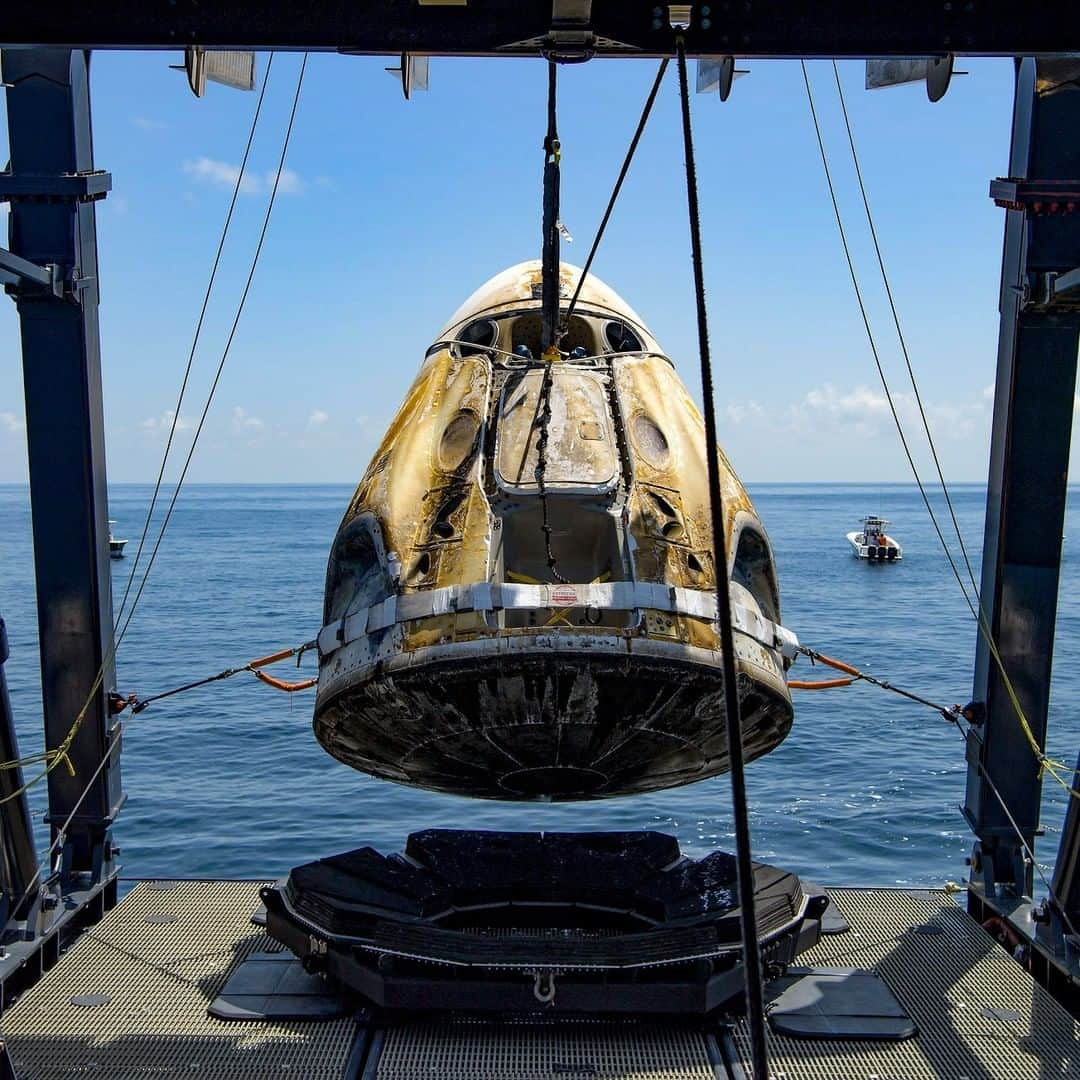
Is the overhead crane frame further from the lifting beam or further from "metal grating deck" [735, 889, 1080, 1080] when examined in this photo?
"metal grating deck" [735, 889, 1080, 1080]

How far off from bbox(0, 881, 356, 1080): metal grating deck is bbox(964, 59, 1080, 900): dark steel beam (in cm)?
640

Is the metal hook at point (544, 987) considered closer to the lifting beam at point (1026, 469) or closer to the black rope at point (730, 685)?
the black rope at point (730, 685)

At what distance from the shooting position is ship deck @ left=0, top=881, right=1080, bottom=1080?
774 centimetres

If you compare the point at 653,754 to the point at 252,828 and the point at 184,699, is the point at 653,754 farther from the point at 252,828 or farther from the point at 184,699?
the point at 184,699

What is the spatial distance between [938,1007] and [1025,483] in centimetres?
471

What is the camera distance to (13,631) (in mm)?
41594

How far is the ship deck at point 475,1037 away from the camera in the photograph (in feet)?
25.4

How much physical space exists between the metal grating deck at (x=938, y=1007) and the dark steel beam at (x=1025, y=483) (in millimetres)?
948

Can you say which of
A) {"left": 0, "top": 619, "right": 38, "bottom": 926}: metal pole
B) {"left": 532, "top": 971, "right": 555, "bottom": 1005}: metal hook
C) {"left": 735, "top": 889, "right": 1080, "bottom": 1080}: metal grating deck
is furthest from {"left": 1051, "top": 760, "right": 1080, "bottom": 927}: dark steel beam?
{"left": 0, "top": 619, "right": 38, "bottom": 926}: metal pole

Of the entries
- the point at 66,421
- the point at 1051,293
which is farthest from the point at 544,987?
the point at 1051,293

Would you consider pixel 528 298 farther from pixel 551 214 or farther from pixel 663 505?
pixel 663 505

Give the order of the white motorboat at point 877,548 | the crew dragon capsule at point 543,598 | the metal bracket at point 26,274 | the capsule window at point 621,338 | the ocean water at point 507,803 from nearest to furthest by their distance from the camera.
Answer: the crew dragon capsule at point 543,598 < the metal bracket at point 26,274 < the capsule window at point 621,338 < the ocean water at point 507,803 < the white motorboat at point 877,548

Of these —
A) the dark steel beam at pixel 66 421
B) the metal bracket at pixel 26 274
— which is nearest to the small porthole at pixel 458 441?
the dark steel beam at pixel 66 421

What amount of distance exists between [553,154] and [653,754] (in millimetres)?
4555
